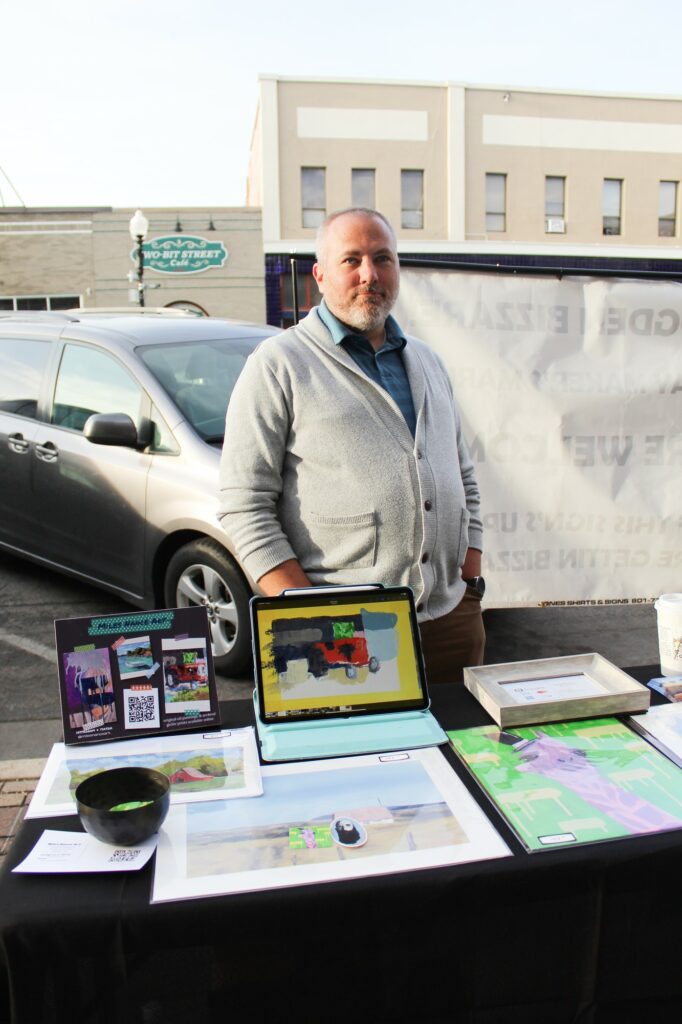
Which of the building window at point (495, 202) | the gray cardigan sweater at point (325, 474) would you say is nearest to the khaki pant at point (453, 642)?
the gray cardigan sweater at point (325, 474)

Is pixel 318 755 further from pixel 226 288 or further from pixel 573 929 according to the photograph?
pixel 226 288

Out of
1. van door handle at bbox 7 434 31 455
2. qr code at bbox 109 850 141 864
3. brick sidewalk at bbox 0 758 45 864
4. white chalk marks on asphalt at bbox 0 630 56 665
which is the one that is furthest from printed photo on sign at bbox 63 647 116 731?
van door handle at bbox 7 434 31 455

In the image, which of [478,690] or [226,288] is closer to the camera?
[478,690]

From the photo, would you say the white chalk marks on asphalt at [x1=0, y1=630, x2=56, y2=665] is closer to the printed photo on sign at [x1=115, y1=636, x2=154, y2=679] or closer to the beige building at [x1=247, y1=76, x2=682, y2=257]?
the printed photo on sign at [x1=115, y1=636, x2=154, y2=679]

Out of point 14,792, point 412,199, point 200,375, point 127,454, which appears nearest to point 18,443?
point 127,454

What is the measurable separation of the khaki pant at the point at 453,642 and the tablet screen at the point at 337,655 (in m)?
0.47

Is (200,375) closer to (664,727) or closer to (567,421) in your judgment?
(567,421)

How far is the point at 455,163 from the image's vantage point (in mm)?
26766

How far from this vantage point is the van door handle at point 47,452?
4.93 metres

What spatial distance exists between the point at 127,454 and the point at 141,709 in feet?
9.20

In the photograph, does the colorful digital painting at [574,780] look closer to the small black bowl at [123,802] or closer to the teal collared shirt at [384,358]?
the small black bowl at [123,802]

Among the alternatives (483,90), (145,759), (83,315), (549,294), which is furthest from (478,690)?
(483,90)

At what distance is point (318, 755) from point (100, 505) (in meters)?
3.18

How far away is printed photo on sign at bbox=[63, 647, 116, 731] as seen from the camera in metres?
1.83
